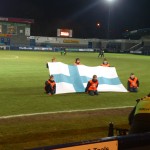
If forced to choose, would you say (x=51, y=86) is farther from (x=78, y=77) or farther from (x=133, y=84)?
(x=133, y=84)

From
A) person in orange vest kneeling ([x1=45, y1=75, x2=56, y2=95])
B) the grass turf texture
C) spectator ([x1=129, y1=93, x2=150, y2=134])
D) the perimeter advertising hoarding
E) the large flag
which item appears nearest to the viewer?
the perimeter advertising hoarding

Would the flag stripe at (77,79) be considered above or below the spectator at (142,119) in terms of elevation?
below

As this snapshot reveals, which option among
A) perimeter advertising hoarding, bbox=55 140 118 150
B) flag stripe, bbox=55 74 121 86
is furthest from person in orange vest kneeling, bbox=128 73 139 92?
perimeter advertising hoarding, bbox=55 140 118 150

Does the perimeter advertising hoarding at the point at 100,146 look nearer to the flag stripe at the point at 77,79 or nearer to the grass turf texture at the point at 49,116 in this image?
the grass turf texture at the point at 49,116

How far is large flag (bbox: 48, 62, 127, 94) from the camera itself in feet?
54.2

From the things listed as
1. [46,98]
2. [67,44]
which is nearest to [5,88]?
[46,98]

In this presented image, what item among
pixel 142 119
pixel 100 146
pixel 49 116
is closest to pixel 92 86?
pixel 49 116

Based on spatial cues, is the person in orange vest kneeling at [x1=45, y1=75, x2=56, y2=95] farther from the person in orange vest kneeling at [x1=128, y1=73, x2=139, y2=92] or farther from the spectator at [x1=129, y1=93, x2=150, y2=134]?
the spectator at [x1=129, y1=93, x2=150, y2=134]

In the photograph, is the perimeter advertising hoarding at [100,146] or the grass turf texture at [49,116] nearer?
the perimeter advertising hoarding at [100,146]

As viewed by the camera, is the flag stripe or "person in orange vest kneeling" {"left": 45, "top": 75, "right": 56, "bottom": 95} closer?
"person in orange vest kneeling" {"left": 45, "top": 75, "right": 56, "bottom": 95}

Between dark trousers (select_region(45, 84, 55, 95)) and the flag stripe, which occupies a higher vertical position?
the flag stripe

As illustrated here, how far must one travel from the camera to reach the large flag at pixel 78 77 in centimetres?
1652

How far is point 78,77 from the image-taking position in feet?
56.3

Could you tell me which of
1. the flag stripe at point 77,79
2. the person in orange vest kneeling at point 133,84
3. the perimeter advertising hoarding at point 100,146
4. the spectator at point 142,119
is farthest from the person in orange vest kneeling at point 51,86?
the perimeter advertising hoarding at point 100,146
